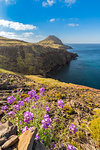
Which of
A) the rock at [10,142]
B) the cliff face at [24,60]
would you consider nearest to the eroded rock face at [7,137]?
the rock at [10,142]

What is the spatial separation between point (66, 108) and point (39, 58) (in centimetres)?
6292

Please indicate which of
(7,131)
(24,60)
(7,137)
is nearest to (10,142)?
(7,137)

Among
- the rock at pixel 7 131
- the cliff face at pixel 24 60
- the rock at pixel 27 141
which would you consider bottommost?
the cliff face at pixel 24 60

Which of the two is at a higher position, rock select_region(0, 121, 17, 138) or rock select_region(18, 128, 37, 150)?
rock select_region(18, 128, 37, 150)

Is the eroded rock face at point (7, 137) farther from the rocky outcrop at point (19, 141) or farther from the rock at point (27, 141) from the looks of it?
the rock at point (27, 141)

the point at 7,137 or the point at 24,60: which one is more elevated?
the point at 7,137

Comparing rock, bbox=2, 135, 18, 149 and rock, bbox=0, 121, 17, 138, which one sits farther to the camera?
rock, bbox=0, 121, 17, 138

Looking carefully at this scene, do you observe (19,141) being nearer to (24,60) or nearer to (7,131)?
(7,131)

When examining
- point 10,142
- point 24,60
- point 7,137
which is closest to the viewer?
point 10,142

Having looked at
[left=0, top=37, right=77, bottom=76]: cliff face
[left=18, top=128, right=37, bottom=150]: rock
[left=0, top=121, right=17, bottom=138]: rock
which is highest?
[left=18, top=128, right=37, bottom=150]: rock

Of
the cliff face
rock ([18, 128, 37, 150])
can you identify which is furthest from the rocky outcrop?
the cliff face

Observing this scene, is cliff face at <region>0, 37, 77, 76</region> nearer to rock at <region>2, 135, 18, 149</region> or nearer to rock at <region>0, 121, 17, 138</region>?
rock at <region>0, 121, 17, 138</region>

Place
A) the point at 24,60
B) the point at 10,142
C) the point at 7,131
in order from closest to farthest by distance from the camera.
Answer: the point at 10,142 < the point at 7,131 < the point at 24,60

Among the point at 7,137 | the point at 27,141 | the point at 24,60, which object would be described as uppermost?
the point at 27,141
